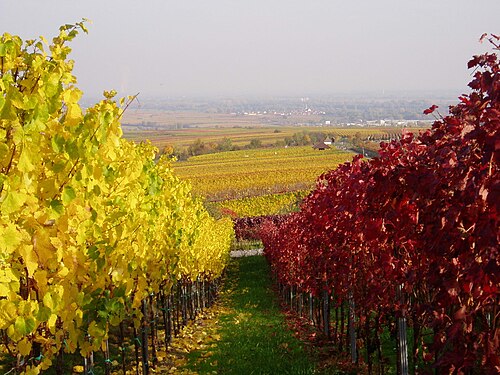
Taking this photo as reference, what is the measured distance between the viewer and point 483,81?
120 inches

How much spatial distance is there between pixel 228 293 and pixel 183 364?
1463cm

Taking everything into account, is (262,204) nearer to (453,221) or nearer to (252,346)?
(252,346)

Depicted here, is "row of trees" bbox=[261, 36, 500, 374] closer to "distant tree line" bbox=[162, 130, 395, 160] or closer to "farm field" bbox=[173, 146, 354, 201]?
"farm field" bbox=[173, 146, 354, 201]

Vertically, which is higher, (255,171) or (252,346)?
(252,346)

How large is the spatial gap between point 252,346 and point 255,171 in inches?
2458

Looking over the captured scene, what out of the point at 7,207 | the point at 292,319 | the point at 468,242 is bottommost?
the point at 292,319

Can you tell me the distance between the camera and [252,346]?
11.4 m

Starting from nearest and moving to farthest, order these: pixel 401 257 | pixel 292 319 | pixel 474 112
A: pixel 474 112 < pixel 401 257 < pixel 292 319

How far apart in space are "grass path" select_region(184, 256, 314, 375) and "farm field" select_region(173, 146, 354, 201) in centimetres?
3905

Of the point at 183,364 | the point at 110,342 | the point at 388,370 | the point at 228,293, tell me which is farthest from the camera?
the point at 228,293

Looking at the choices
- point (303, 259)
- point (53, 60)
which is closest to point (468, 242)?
point (53, 60)

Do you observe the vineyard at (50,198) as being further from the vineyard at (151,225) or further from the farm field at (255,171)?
the farm field at (255,171)

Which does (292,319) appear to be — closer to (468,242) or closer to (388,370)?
(388,370)

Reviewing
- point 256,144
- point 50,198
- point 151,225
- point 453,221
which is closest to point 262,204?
point 151,225
